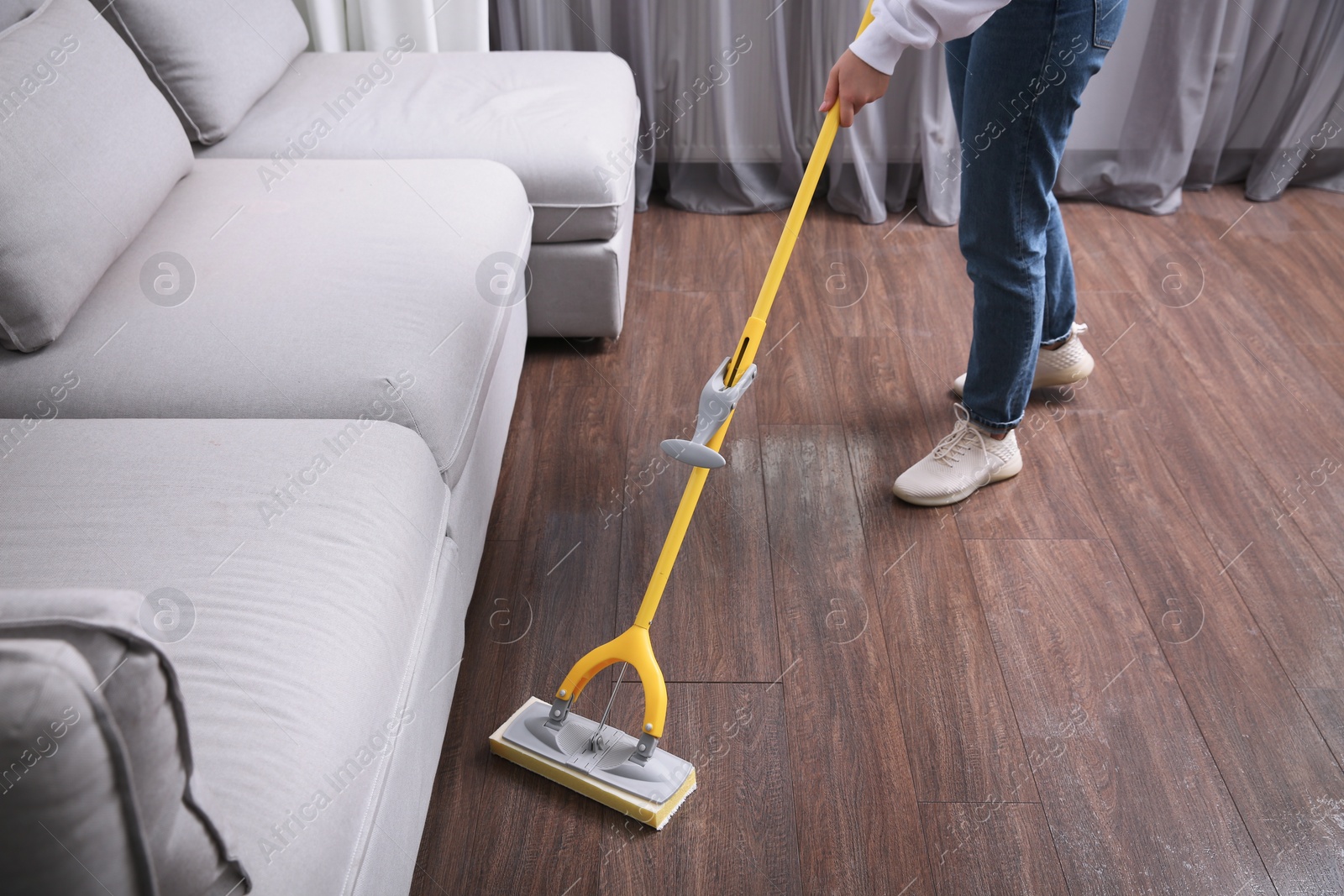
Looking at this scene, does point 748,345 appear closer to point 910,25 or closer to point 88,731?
point 910,25

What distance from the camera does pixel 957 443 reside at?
1.60m

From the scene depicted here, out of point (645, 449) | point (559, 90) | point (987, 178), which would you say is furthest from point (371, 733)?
point (559, 90)

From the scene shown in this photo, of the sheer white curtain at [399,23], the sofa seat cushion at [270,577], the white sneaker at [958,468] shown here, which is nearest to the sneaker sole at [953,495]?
the white sneaker at [958,468]

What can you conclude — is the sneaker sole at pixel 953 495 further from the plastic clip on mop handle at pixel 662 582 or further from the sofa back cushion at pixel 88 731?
the sofa back cushion at pixel 88 731

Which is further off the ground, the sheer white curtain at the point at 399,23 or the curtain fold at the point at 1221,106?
the sheer white curtain at the point at 399,23

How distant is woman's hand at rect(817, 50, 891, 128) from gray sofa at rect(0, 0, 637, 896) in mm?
557

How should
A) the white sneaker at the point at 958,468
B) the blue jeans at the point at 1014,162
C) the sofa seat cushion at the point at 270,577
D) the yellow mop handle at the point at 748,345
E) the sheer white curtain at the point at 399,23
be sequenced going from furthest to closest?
the sheer white curtain at the point at 399,23 → the white sneaker at the point at 958,468 → the blue jeans at the point at 1014,162 → the yellow mop handle at the point at 748,345 → the sofa seat cushion at the point at 270,577

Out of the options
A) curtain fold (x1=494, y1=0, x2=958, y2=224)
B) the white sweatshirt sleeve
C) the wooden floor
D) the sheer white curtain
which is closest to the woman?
the white sweatshirt sleeve

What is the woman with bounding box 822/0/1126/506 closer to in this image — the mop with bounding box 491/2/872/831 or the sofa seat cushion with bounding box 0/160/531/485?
the mop with bounding box 491/2/872/831

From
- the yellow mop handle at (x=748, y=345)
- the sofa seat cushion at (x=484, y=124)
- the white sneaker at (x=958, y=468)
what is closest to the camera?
the yellow mop handle at (x=748, y=345)

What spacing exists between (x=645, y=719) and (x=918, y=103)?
192 cm

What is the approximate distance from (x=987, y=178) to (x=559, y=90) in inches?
37.4

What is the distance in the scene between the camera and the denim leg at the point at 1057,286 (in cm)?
160

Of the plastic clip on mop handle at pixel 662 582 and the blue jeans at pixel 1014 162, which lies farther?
the blue jeans at pixel 1014 162
